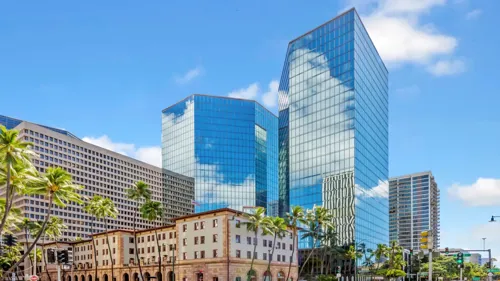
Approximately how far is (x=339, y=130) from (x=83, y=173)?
99.1 m

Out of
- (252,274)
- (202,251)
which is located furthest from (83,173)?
(252,274)

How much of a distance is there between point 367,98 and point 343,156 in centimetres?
2302

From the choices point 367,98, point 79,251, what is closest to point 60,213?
point 79,251

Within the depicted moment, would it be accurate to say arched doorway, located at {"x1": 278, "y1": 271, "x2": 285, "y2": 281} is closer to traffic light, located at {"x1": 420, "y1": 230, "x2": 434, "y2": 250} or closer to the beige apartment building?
the beige apartment building

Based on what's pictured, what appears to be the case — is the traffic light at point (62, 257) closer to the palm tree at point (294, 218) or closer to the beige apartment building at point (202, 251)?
the beige apartment building at point (202, 251)

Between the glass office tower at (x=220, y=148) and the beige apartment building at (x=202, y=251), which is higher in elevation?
the glass office tower at (x=220, y=148)

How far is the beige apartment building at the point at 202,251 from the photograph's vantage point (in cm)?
8254

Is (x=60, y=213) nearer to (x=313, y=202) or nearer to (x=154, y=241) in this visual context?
(x=154, y=241)

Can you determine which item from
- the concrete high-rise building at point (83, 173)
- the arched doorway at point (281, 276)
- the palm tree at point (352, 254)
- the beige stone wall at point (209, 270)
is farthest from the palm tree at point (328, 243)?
the concrete high-rise building at point (83, 173)

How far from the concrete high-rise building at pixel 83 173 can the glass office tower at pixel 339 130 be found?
73.9 m

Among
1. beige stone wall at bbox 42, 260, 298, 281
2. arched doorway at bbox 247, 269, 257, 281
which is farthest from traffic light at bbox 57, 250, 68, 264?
arched doorway at bbox 247, 269, 257, 281

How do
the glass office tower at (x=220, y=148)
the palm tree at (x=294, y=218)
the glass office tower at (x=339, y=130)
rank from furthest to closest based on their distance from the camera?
the glass office tower at (x=220, y=148)
the glass office tower at (x=339, y=130)
the palm tree at (x=294, y=218)

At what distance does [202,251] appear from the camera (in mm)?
85938

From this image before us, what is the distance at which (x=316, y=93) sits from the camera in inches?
5153
